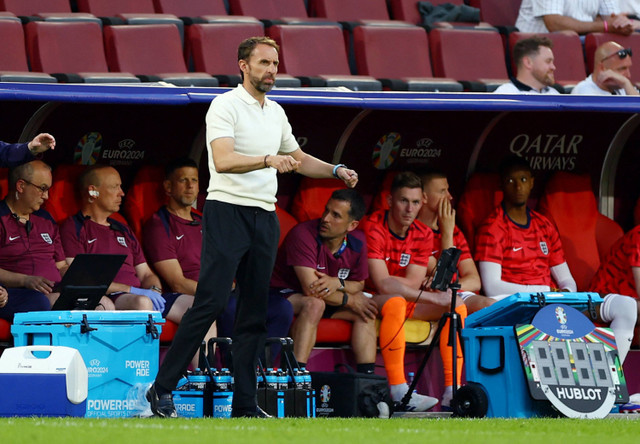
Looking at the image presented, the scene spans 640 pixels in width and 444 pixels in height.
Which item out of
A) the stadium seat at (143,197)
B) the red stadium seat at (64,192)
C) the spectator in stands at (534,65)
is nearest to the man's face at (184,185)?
the stadium seat at (143,197)

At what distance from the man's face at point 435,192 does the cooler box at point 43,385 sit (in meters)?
3.55

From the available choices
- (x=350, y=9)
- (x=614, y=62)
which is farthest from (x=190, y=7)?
(x=614, y=62)

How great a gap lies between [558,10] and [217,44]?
3.61 m

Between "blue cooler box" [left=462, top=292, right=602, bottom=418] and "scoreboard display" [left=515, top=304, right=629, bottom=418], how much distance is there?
76 mm

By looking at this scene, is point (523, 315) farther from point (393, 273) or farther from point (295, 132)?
point (295, 132)

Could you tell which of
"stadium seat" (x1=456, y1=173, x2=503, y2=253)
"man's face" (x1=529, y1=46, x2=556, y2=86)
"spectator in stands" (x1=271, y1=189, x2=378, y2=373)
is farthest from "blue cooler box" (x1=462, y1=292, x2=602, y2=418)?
"man's face" (x1=529, y1=46, x2=556, y2=86)

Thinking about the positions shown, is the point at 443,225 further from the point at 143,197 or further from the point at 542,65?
the point at 143,197

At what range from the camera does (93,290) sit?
24.2 ft

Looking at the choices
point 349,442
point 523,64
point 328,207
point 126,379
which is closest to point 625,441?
point 349,442

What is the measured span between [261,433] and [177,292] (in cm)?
316

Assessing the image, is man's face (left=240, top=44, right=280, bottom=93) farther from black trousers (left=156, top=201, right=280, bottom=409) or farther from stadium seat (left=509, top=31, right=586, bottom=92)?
stadium seat (left=509, top=31, right=586, bottom=92)

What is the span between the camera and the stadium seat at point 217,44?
9828 millimetres

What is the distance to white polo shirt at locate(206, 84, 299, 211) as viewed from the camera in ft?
20.9

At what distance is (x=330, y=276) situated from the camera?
8.69m
